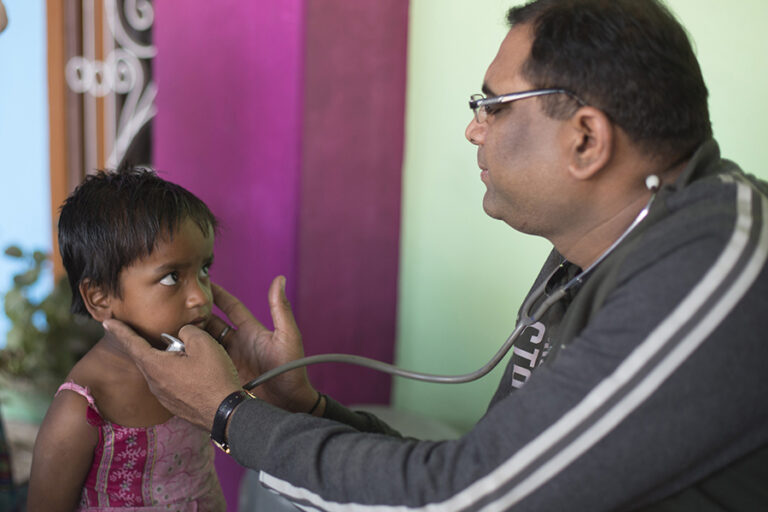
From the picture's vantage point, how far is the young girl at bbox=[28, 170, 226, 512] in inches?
48.5

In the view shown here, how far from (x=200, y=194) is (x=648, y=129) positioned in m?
1.69

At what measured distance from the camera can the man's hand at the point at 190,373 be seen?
1.08 meters

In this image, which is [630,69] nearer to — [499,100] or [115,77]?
[499,100]

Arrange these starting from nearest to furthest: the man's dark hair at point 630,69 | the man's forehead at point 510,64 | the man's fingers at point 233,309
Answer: the man's dark hair at point 630,69 < the man's forehead at point 510,64 < the man's fingers at point 233,309

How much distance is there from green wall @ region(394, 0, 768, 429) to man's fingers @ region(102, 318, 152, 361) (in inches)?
47.0

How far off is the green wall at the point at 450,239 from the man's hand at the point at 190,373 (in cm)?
112

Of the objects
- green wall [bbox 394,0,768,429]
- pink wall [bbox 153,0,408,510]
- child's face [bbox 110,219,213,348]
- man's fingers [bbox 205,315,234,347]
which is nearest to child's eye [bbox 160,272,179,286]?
child's face [bbox 110,219,213,348]

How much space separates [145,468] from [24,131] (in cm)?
A: 242

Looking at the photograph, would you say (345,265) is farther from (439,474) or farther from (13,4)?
(13,4)

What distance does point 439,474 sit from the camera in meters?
0.86

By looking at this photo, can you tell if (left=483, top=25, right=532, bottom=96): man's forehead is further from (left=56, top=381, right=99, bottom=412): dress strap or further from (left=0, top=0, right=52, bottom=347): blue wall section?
(left=0, top=0, right=52, bottom=347): blue wall section

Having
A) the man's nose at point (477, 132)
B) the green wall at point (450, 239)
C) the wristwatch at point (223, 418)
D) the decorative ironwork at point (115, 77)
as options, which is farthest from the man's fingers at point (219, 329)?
the decorative ironwork at point (115, 77)

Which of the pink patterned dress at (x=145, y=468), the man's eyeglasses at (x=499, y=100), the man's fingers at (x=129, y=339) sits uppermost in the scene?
the man's eyeglasses at (x=499, y=100)

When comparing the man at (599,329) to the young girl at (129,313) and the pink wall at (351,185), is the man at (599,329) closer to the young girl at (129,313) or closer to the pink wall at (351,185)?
the young girl at (129,313)
